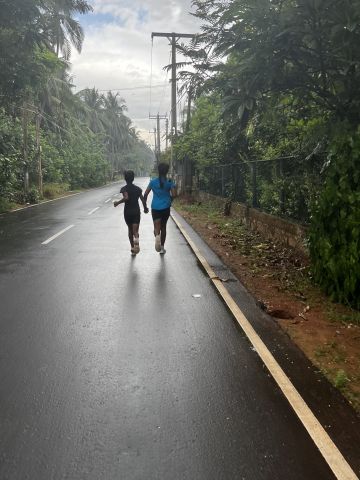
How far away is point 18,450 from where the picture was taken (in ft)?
9.03

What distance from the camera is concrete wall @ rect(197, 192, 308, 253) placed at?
8547mm

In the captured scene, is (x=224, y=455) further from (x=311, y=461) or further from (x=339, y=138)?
(x=339, y=138)

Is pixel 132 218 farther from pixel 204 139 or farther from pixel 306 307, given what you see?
pixel 204 139

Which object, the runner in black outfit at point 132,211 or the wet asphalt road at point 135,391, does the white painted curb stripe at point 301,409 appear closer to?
the wet asphalt road at point 135,391

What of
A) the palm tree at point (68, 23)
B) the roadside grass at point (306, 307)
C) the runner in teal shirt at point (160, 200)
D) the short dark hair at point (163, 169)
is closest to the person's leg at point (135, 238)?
the runner in teal shirt at point (160, 200)

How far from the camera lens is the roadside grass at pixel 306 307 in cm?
397

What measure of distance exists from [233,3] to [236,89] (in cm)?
100

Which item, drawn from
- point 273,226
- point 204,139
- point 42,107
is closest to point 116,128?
point 42,107

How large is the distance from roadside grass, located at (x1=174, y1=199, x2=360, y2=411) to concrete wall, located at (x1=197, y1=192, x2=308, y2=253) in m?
0.19

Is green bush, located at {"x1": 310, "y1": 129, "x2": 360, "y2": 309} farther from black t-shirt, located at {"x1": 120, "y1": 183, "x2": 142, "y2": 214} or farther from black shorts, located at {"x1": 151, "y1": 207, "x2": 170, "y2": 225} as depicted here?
black t-shirt, located at {"x1": 120, "y1": 183, "x2": 142, "y2": 214}

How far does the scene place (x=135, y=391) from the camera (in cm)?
355

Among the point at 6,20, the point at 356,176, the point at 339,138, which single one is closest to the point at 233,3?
the point at 339,138

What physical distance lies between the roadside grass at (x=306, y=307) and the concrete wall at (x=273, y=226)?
19cm

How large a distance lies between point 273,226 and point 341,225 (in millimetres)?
4636
